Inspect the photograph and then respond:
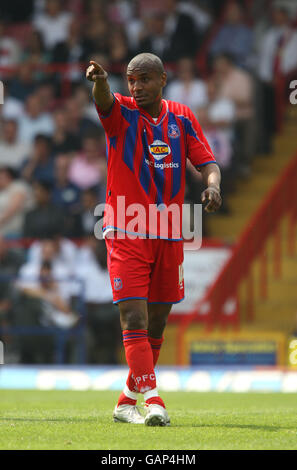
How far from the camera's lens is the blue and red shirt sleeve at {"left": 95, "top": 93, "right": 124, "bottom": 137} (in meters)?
6.04

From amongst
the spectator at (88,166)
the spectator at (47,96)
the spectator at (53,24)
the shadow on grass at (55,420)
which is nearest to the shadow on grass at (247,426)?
the shadow on grass at (55,420)

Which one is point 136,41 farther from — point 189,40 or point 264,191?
point 264,191

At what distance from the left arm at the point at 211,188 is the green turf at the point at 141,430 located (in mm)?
1337

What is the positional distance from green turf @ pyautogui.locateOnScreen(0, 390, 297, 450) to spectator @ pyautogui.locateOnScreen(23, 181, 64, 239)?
7.40 meters

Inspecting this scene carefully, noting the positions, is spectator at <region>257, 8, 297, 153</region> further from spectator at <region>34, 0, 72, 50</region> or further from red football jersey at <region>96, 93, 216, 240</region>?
red football jersey at <region>96, 93, 216, 240</region>

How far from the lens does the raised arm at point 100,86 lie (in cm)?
575

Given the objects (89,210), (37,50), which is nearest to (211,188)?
(89,210)

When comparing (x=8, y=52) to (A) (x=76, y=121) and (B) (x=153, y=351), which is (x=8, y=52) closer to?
(A) (x=76, y=121)

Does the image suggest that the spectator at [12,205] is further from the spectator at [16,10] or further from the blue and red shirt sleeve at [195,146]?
the blue and red shirt sleeve at [195,146]

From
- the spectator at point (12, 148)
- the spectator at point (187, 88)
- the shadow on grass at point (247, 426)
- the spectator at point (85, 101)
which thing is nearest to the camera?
the shadow on grass at point (247, 426)

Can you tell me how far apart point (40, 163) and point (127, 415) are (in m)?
11.1

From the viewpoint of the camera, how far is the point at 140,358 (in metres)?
5.98

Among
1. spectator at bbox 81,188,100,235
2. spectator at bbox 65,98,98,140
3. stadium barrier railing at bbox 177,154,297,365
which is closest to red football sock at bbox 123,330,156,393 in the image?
stadium barrier railing at bbox 177,154,297,365

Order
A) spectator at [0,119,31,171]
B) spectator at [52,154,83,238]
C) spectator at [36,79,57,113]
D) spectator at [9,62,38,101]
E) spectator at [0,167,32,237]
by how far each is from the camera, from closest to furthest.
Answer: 1. spectator at [52,154,83,238]
2. spectator at [0,167,32,237]
3. spectator at [0,119,31,171]
4. spectator at [36,79,57,113]
5. spectator at [9,62,38,101]
